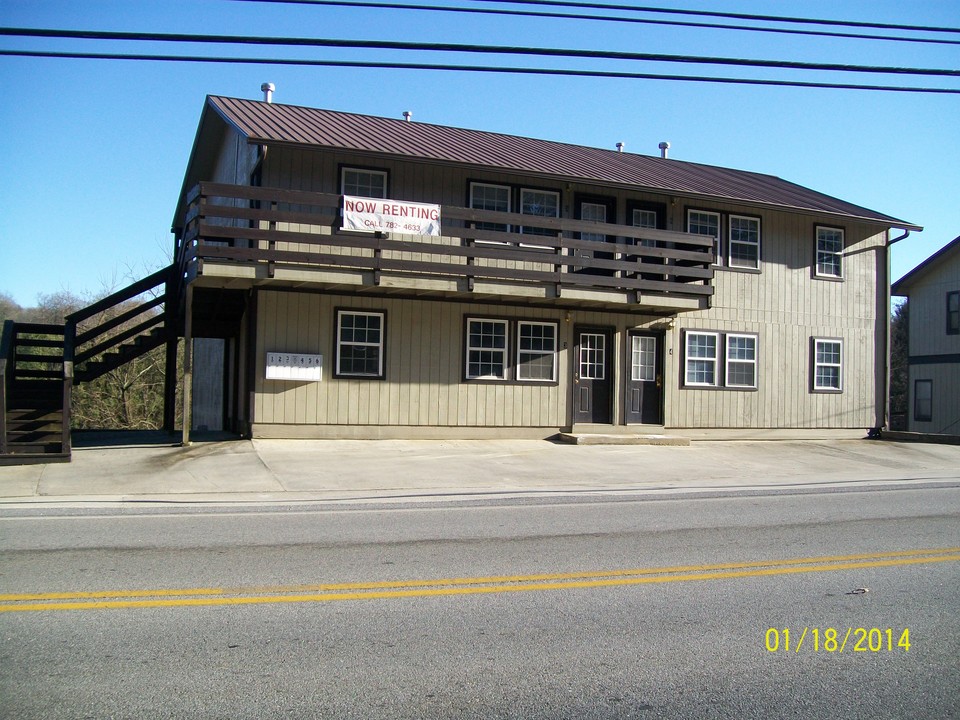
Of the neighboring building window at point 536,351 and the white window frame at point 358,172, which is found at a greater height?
the white window frame at point 358,172

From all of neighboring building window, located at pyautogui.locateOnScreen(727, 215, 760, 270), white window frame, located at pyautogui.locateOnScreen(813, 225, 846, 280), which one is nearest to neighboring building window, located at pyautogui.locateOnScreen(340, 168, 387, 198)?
neighboring building window, located at pyautogui.locateOnScreen(727, 215, 760, 270)

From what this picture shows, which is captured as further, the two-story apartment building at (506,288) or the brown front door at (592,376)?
the brown front door at (592,376)

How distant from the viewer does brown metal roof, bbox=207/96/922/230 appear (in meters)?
17.0

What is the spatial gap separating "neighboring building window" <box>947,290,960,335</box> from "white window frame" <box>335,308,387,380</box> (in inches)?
929

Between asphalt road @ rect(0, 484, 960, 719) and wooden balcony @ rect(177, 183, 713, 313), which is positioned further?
wooden balcony @ rect(177, 183, 713, 313)

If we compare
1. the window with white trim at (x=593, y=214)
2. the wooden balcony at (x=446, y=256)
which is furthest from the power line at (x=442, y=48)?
the window with white trim at (x=593, y=214)

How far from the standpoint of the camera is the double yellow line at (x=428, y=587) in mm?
5637

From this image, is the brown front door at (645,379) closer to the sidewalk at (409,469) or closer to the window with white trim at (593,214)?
the sidewalk at (409,469)

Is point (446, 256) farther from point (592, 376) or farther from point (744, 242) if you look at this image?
point (744, 242)

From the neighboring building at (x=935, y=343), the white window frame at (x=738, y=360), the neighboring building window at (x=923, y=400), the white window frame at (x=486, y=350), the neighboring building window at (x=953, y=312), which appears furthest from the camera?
the neighboring building window at (x=923, y=400)

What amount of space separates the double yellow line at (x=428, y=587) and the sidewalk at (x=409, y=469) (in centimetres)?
447

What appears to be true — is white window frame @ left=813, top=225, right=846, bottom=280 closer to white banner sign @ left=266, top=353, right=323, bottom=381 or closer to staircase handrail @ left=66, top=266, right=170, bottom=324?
white banner sign @ left=266, top=353, right=323, bottom=381
